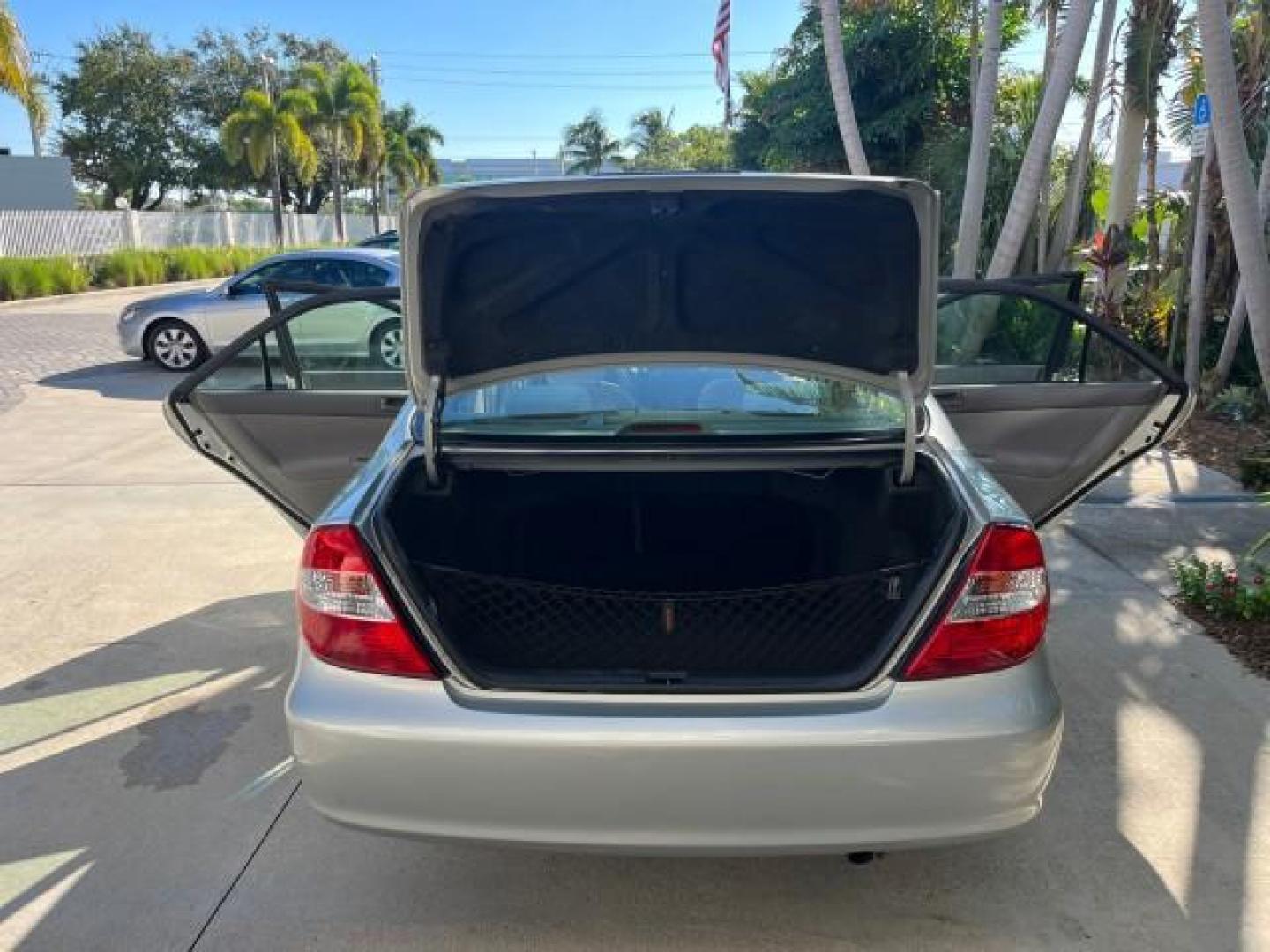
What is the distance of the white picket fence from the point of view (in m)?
24.8

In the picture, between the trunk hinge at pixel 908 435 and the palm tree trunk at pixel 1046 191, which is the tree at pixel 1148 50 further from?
the trunk hinge at pixel 908 435

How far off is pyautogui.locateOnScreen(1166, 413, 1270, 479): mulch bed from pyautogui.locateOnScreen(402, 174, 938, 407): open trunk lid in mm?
5092

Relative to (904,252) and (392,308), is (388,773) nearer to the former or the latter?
(904,252)

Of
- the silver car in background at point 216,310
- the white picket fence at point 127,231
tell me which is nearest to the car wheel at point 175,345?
the silver car in background at point 216,310

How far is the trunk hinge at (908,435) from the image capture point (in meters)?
2.62

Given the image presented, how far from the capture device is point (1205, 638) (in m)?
4.13

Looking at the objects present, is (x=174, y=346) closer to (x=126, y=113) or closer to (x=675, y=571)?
(x=675, y=571)

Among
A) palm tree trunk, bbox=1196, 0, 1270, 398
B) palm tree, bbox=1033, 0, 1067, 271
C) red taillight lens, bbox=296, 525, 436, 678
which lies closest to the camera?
red taillight lens, bbox=296, 525, 436, 678

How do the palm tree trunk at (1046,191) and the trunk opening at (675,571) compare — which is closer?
the trunk opening at (675,571)

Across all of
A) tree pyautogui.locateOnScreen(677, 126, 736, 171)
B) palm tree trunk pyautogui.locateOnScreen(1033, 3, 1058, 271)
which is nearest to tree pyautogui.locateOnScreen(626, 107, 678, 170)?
tree pyautogui.locateOnScreen(677, 126, 736, 171)

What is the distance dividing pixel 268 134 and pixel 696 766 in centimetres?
3842

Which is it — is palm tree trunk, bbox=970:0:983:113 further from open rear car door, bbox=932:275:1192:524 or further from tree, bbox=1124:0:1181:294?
open rear car door, bbox=932:275:1192:524

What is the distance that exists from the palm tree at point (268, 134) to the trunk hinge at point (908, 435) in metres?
36.3

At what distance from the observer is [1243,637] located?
4.09 m
